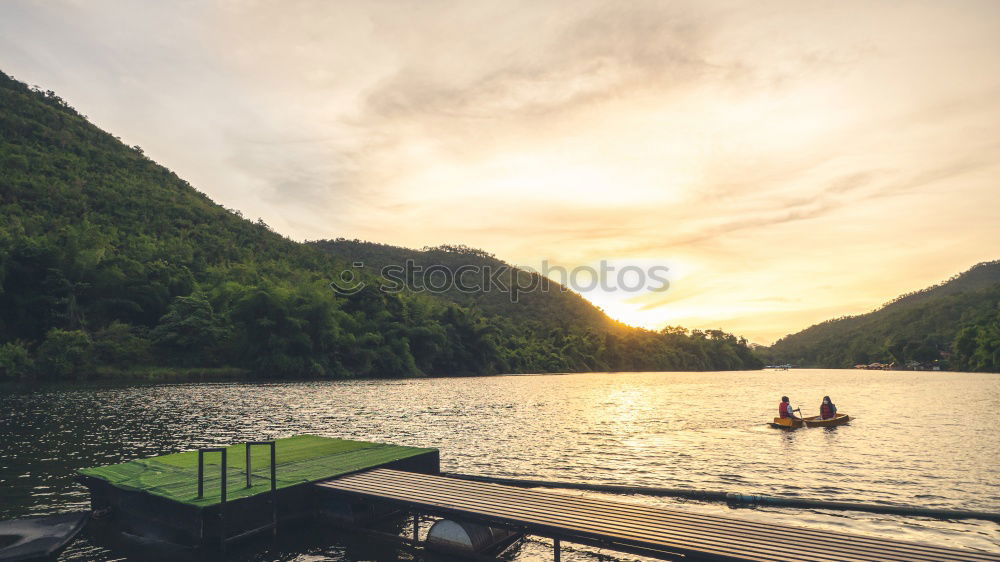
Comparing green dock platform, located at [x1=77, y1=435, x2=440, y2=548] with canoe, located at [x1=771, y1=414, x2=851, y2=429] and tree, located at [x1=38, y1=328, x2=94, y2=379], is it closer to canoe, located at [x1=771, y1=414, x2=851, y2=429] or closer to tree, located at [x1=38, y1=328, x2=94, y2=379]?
canoe, located at [x1=771, y1=414, x2=851, y2=429]

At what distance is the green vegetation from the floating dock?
5 centimetres

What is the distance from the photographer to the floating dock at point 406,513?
1045 cm

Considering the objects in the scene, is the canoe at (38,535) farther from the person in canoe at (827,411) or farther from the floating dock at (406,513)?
the person in canoe at (827,411)

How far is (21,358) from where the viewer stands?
7106 cm

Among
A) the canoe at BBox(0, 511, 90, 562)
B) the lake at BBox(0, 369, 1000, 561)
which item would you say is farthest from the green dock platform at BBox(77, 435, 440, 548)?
the canoe at BBox(0, 511, 90, 562)

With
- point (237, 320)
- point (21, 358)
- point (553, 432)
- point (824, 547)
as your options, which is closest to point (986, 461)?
point (553, 432)

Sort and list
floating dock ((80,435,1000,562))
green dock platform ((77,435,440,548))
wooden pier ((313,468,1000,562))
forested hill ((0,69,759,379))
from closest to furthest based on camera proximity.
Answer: wooden pier ((313,468,1000,562)) < floating dock ((80,435,1000,562)) < green dock platform ((77,435,440,548)) < forested hill ((0,69,759,379))

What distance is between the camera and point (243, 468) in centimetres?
1748

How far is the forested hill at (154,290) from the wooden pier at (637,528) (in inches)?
3223

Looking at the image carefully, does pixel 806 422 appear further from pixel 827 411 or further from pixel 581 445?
pixel 581 445

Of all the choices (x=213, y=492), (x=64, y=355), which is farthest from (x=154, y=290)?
(x=213, y=492)

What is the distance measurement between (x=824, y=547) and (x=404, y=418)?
38871mm

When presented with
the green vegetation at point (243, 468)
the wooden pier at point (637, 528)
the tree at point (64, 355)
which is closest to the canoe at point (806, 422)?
the green vegetation at point (243, 468)

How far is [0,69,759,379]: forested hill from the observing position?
81688 millimetres
